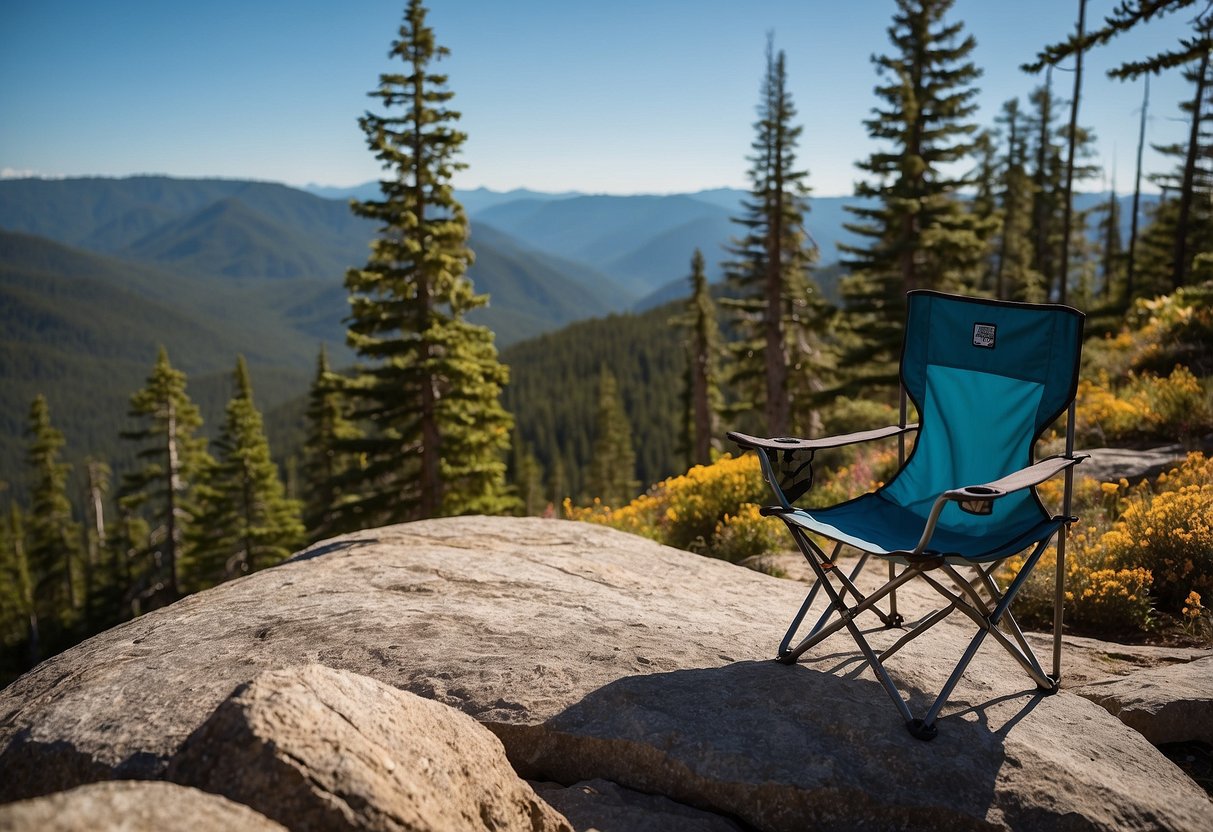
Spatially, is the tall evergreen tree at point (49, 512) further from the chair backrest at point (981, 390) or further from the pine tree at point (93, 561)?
the chair backrest at point (981, 390)

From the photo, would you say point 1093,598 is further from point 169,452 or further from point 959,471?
point 169,452

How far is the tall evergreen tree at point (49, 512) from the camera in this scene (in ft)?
125

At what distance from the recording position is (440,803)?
208 centimetres

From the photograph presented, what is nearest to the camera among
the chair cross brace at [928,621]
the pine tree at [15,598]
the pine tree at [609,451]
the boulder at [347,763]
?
the boulder at [347,763]

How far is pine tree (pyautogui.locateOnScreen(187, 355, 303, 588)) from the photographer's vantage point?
97.2 feet

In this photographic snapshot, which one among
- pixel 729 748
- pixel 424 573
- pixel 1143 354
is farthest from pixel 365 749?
pixel 1143 354

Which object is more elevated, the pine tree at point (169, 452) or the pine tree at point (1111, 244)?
the pine tree at point (1111, 244)

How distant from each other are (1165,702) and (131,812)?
3.91 meters

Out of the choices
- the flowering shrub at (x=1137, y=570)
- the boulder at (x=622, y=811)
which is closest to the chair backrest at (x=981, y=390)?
the flowering shrub at (x=1137, y=570)

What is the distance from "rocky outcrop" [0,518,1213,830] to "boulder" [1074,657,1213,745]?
0.74 ft

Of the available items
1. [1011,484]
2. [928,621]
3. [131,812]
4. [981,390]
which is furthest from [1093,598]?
[131,812]

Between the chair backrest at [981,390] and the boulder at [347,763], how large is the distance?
274 centimetres

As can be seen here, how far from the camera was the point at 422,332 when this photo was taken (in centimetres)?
1564

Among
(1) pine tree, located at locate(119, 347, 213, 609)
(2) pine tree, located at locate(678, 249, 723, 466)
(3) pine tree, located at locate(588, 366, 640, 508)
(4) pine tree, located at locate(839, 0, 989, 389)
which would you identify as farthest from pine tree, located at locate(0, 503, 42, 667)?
(4) pine tree, located at locate(839, 0, 989, 389)
